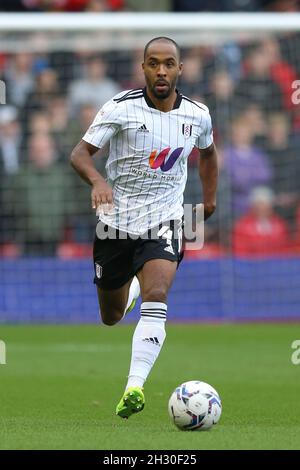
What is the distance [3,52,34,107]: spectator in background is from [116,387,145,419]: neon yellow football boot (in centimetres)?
1013

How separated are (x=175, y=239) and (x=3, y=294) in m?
8.44

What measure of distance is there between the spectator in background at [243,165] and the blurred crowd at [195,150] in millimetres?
13

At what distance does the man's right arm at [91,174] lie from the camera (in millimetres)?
7781

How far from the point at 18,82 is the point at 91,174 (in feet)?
31.4

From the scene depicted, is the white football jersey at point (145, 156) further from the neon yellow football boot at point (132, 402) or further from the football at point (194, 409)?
the football at point (194, 409)

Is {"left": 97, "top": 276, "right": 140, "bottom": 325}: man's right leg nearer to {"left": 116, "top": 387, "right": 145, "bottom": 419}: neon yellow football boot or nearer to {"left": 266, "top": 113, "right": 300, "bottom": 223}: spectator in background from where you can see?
{"left": 116, "top": 387, "right": 145, "bottom": 419}: neon yellow football boot

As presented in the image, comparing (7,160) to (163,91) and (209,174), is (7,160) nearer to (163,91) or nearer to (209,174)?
(209,174)

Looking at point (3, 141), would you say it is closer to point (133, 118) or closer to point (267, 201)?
point (267, 201)

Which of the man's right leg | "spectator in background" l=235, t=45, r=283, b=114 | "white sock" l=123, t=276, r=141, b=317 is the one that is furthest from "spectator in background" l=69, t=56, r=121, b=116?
the man's right leg

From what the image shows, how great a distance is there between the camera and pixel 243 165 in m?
17.0

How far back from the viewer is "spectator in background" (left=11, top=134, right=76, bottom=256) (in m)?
17.0

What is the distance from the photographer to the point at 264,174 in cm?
1723

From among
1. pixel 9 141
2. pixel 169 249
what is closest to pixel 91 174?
pixel 169 249
